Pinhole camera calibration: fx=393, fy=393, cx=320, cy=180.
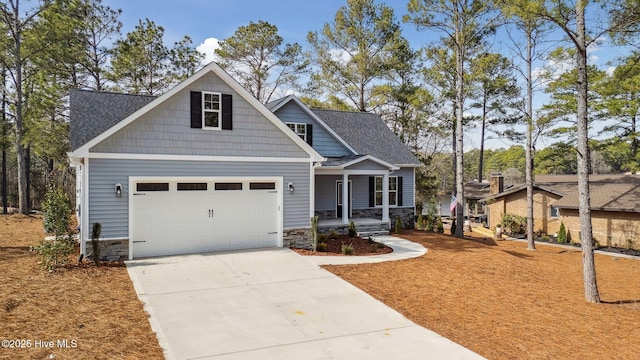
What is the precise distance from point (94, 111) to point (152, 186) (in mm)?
4492

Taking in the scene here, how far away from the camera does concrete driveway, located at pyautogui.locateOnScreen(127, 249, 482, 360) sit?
5.80 m

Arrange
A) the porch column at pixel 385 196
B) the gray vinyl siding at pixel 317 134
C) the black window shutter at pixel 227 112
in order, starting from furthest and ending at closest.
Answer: the gray vinyl siding at pixel 317 134 → the porch column at pixel 385 196 → the black window shutter at pixel 227 112

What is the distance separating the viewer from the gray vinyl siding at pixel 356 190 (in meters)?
18.9

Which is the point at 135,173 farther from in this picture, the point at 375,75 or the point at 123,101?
the point at 375,75

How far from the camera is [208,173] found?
12023 millimetres

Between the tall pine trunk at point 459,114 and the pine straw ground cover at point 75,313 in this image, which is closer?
the pine straw ground cover at point 75,313

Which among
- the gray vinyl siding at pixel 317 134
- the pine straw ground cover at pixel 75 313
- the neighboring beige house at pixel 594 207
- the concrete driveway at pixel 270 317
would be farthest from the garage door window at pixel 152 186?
the neighboring beige house at pixel 594 207

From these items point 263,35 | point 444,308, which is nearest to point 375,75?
point 263,35

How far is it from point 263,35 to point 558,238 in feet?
76.4

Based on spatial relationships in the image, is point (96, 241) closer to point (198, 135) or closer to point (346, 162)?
point (198, 135)

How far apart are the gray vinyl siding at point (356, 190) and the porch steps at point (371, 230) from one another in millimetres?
2067

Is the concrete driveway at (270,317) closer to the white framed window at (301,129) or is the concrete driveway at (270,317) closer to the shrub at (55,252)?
the shrub at (55,252)

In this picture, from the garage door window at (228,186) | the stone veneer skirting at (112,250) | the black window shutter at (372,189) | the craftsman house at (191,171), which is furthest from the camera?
the black window shutter at (372,189)

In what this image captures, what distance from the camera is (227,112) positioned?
12.3 m
